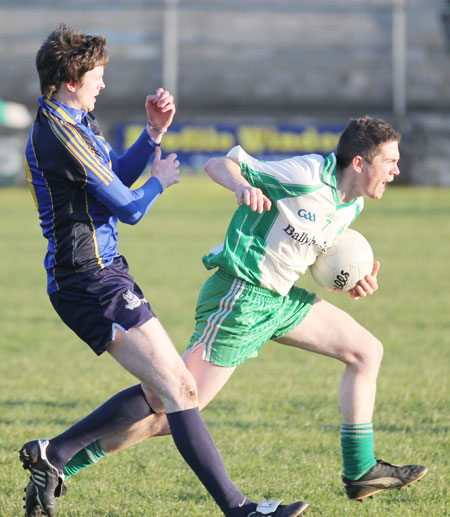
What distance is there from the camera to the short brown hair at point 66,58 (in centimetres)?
366

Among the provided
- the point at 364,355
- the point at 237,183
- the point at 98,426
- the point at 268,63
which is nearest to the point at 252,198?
the point at 237,183

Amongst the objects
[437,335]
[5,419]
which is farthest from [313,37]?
[5,419]

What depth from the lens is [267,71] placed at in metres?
25.8

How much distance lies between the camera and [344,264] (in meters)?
4.32

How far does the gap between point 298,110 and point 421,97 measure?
3565 millimetres

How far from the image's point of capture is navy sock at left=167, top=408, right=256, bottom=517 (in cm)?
360

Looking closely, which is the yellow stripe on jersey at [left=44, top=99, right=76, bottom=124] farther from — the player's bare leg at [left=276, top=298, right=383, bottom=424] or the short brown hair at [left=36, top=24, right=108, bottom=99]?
the player's bare leg at [left=276, top=298, right=383, bottom=424]

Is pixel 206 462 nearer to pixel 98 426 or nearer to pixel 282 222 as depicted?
pixel 98 426

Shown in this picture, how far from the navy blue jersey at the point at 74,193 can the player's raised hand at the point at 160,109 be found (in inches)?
13.9

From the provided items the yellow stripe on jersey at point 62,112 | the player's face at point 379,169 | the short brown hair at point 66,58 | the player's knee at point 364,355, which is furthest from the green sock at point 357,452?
the short brown hair at point 66,58

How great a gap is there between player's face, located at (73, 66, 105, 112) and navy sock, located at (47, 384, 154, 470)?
4.27 feet

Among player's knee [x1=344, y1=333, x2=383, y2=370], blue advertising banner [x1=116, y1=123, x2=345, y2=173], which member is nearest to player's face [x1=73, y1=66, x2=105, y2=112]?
player's knee [x1=344, y1=333, x2=383, y2=370]

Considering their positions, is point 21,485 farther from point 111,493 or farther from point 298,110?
point 298,110

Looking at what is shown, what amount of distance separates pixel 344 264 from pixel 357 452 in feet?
2.90
